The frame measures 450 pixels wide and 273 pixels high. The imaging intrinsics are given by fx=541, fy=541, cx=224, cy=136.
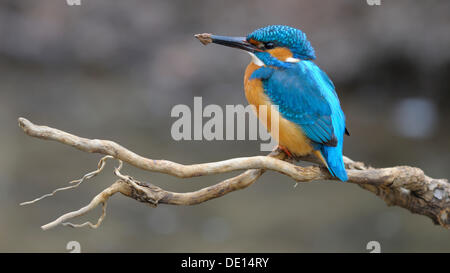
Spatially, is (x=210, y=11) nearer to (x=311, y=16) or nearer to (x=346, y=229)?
(x=311, y=16)

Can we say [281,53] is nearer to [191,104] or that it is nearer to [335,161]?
[335,161]

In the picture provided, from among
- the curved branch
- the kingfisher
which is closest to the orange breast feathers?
the kingfisher

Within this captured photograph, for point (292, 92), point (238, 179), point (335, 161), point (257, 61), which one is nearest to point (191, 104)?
point (257, 61)

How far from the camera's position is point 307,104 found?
2574 millimetres

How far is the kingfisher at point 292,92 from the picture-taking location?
2.54 meters

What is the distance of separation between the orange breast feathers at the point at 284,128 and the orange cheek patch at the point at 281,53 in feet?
0.49

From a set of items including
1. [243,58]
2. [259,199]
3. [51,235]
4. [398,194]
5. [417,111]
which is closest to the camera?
[398,194]

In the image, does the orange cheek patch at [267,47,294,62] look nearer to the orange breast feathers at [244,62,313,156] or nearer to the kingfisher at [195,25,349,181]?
the kingfisher at [195,25,349,181]

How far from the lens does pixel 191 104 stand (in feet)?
24.0

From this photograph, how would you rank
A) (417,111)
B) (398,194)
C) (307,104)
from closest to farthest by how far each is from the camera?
(307,104)
(398,194)
(417,111)

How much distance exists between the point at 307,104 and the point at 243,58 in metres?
5.05

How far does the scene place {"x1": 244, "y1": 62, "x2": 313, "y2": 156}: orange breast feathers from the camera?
2.56 meters

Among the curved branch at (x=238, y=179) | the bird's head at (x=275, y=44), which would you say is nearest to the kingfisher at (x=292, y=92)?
the bird's head at (x=275, y=44)

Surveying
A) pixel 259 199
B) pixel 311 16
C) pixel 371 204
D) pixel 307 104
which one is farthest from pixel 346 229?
pixel 311 16
